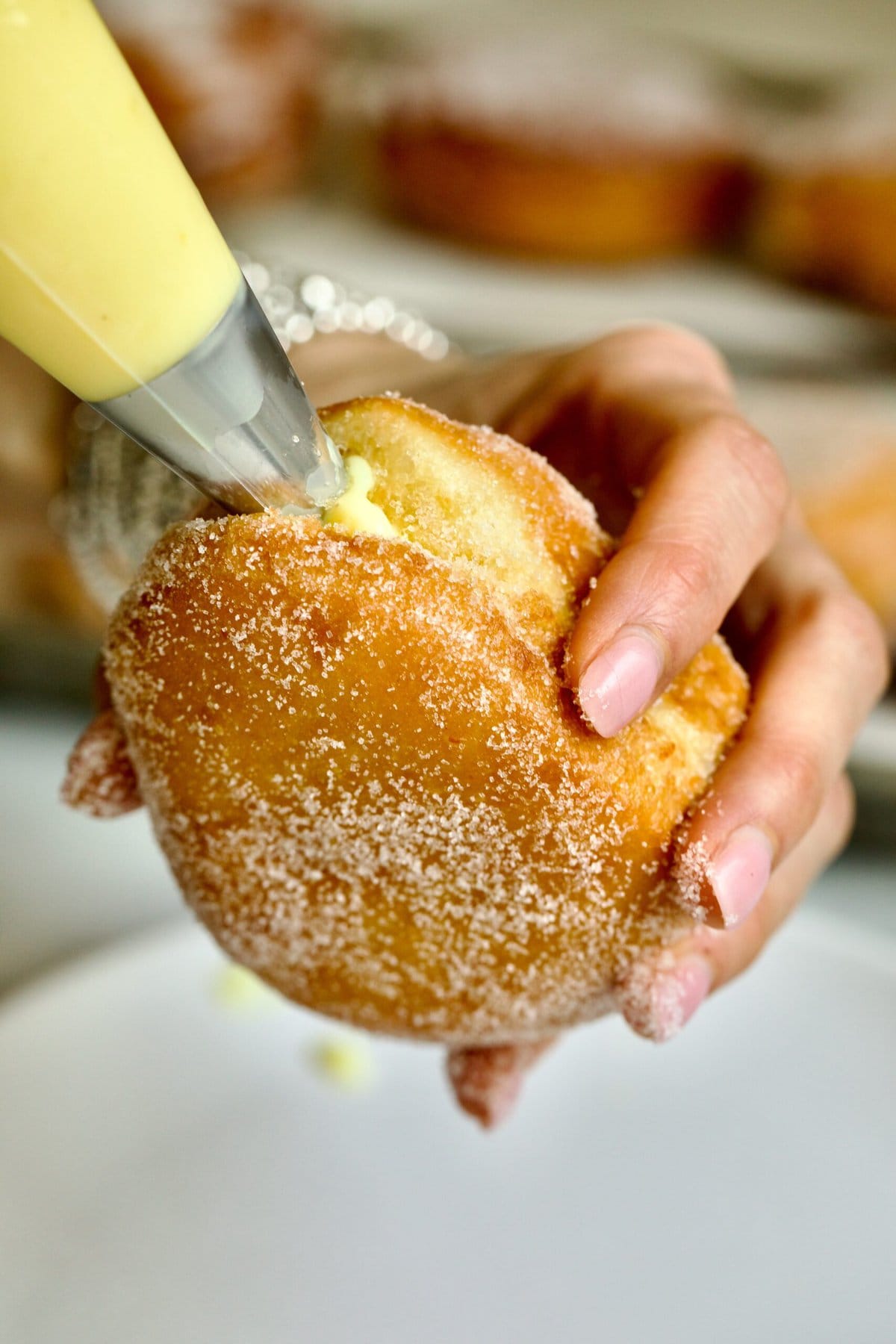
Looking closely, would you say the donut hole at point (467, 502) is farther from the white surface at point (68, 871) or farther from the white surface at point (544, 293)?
the white surface at point (544, 293)

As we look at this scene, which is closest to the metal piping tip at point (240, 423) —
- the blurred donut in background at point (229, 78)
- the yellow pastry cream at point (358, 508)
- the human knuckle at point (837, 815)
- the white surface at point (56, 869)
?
the yellow pastry cream at point (358, 508)

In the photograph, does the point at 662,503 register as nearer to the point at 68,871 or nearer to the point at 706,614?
the point at 706,614

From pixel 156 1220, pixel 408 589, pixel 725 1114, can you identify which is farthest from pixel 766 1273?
pixel 408 589

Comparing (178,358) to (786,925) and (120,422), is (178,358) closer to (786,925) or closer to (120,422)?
(120,422)

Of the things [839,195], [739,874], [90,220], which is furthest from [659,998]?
[839,195]

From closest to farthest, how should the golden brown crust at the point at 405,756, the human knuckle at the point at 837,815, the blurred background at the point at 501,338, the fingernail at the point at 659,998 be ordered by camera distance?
the golden brown crust at the point at 405,756
the fingernail at the point at 659,998
the human knuckle at the point at 837,815
the blurred background at the point at 501,338

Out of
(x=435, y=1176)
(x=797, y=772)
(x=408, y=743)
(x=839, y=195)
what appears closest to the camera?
(x=408, y=743)
